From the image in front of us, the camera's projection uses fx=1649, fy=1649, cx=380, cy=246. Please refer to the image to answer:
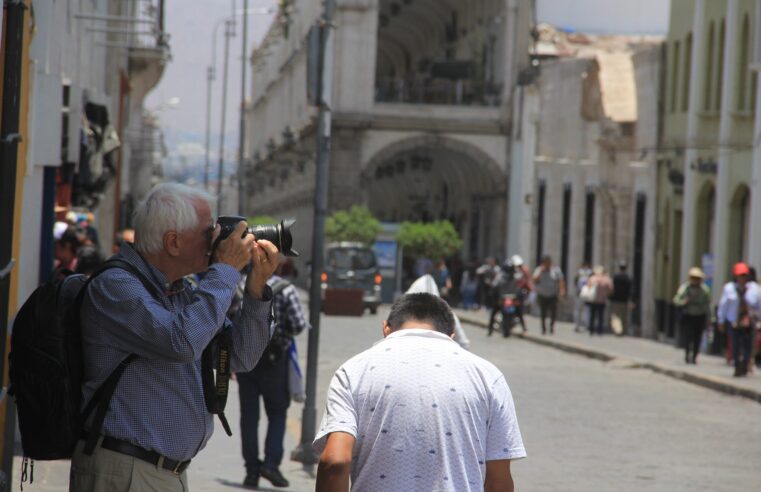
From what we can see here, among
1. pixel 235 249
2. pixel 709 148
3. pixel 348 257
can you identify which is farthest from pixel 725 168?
pixel 235 249

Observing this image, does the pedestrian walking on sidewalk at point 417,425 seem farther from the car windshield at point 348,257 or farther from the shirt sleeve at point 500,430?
the car windshield at point 348,257

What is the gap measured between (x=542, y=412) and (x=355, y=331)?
15860mm

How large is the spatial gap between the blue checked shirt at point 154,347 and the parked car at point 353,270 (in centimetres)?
3925

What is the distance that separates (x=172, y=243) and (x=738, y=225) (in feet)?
91.4

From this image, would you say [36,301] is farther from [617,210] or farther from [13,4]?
[617,210]

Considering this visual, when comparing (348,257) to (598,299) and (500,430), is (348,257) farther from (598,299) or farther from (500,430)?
(500,430)

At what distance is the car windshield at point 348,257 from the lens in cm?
4691

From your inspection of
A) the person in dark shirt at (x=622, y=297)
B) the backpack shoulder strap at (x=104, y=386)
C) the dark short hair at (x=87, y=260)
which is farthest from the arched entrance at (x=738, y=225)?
the backpack shoulder strap at (x=104, y=386)

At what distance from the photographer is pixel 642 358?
88.4 ft

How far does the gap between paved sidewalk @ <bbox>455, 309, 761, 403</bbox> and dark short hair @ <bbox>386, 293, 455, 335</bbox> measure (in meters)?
15.0

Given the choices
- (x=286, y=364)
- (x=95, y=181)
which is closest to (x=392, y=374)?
(x=286, y=364)

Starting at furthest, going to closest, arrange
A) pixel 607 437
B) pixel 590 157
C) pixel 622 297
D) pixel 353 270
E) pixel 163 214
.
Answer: pixel 590 157 < pixel 353 270 < pixel 622 297 < pixel 607 437 < pixel 163 214

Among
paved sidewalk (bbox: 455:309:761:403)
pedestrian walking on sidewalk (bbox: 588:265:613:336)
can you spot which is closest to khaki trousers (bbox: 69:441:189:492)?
Answer: paved sidewalk (bbox: 455:309:761:403)

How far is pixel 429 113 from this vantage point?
198 ft
